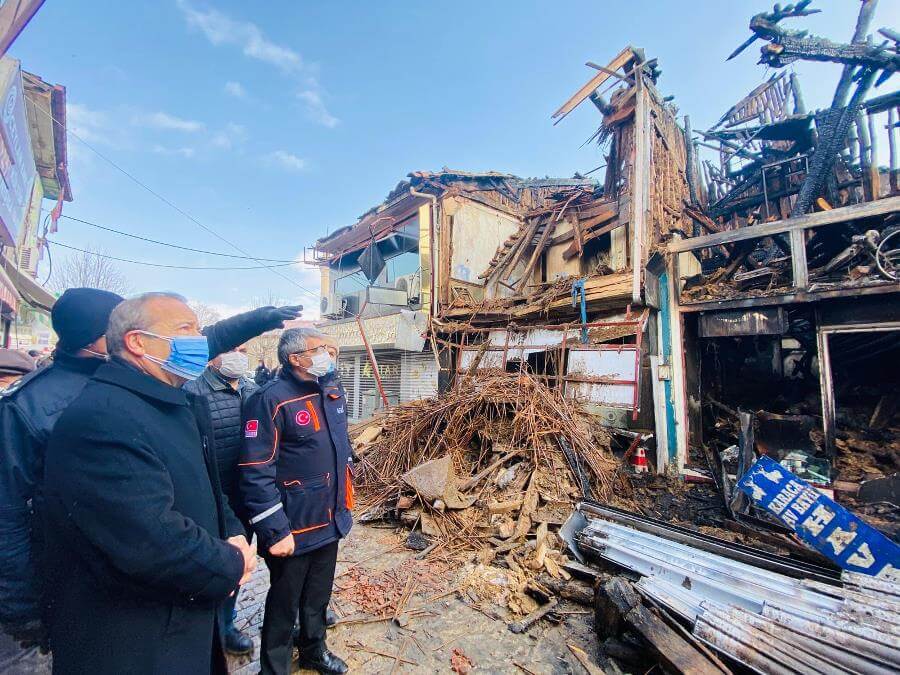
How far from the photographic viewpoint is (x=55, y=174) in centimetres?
1048

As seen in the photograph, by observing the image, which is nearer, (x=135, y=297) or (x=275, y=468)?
(x=135, y=297)

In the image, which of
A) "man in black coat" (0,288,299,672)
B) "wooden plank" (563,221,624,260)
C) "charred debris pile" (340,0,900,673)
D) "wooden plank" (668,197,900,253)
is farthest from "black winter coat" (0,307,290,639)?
"wooden plank" (563,221,624,260)

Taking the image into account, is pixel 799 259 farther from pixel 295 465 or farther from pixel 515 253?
pixel 295 465

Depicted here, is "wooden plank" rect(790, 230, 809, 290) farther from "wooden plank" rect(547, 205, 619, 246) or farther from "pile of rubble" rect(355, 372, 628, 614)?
"pile of rubble" rect(355, 372, 628, 614)

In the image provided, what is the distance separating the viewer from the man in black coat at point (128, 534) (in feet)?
3.89

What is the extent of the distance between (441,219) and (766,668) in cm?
1086

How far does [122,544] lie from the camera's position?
1174 millimetres

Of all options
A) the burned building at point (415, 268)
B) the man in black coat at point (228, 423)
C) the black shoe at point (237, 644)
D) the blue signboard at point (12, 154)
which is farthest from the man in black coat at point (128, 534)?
the burned building at point (415, 268)

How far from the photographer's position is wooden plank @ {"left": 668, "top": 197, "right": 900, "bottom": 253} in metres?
5.52

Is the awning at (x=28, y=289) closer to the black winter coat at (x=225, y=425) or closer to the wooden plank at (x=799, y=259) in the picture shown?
the black winter coat at (x=225, y=425)

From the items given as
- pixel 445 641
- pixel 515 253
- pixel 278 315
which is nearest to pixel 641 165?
pixel 515 253

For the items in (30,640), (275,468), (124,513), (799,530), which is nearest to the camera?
(124,513)

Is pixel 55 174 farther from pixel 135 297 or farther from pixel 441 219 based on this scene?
pixel 135 297

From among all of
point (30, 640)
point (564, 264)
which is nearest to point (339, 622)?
point (30, 640)
